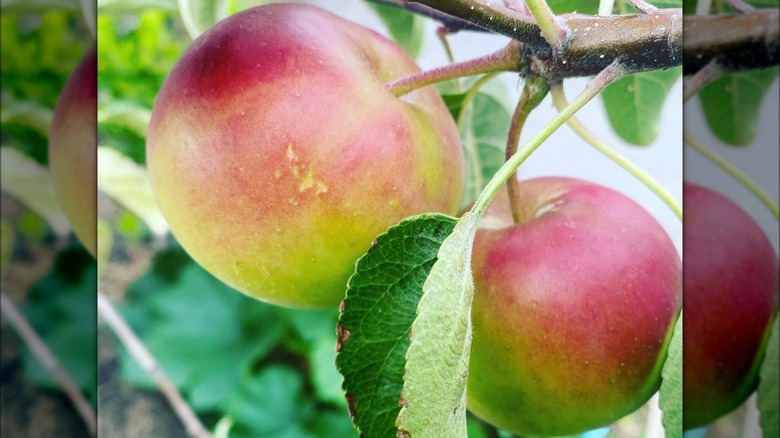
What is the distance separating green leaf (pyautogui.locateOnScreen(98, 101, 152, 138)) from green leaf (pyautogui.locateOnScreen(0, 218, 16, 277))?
0.22 m

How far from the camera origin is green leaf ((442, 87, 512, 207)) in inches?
Result: 19.3

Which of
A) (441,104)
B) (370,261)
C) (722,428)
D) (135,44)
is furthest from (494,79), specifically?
(722,428)

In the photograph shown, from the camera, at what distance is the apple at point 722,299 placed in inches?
21.3

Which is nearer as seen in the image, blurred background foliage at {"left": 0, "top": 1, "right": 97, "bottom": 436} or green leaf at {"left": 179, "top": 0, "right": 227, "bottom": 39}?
green leaf at {"left": 179, "top": 0, "right": 227, "bottom": 39}

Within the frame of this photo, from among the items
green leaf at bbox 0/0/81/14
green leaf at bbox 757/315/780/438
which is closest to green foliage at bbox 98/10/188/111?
green leaf at bbox 0/0/81/14

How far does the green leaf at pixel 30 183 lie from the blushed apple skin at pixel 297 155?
0.30 meters

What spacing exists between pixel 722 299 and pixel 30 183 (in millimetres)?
595

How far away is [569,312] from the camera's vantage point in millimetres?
442

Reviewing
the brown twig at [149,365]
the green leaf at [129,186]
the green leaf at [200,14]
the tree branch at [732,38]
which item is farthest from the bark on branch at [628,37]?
the brown twig at [149,365]

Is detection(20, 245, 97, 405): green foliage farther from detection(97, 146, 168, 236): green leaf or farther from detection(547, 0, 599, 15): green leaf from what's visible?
detection(547, 0, 599, 15): green leaf

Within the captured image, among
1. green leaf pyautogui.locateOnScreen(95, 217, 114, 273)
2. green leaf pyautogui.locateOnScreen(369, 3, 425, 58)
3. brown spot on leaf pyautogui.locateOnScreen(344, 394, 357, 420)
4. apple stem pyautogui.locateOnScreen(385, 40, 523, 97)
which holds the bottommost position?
brown spot on leaf pyautogui.locateOnScreen(344, 394, 357, 420)

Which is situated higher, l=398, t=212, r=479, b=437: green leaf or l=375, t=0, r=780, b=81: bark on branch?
l=375, t=0, r=780, b=81: bark on branch

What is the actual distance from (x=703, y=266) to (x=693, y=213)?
0.04 meters

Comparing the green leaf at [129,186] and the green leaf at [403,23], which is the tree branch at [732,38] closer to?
the green leaf at [403,23]
